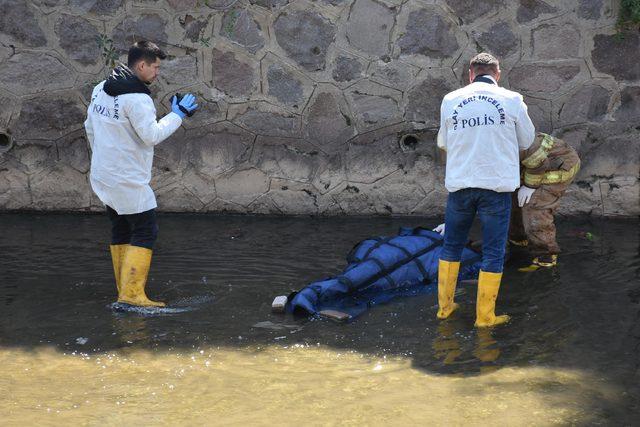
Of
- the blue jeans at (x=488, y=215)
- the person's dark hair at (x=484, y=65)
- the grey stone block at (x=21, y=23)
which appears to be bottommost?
the blue jeans at (x=488, y=215)

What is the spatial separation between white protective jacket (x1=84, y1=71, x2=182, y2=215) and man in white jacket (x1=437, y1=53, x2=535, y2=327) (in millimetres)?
1754

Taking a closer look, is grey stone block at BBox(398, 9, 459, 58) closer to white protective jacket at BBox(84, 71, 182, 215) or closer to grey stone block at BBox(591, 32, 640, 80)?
grey stone block at BBox(591, 32, 640, 80)

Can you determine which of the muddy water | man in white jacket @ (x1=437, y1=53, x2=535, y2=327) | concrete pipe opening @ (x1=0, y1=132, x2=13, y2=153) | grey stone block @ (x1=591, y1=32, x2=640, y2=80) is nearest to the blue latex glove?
the muddy water

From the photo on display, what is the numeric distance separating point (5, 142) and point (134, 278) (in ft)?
9.76

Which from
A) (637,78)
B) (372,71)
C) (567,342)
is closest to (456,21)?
(372,71)

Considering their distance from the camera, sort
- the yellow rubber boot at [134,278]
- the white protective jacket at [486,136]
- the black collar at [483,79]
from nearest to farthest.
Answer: the white protective jacket at [486,136]
the black collar at [483,79]
the yellow rubber boot at [134,278]

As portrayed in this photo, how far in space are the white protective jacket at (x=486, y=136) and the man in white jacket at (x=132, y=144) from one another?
1750mm

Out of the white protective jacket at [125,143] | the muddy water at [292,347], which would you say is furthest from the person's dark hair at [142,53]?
the muddy water at [292,347]

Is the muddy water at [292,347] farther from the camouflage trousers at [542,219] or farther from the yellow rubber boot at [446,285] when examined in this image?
the camouflage trousers at [542,219]

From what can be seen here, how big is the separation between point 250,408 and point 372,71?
4.14m

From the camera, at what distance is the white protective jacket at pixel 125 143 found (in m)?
5.24

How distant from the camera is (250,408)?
3900mm

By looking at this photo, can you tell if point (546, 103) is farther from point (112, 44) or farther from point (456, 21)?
point (112, 44)

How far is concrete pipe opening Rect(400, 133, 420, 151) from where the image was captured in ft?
24.6
